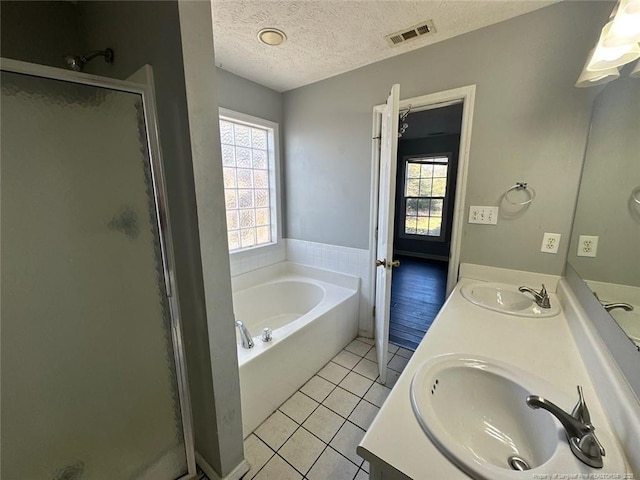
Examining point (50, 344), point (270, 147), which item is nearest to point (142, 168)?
point (50, 344)

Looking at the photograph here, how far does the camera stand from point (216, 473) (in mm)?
1258

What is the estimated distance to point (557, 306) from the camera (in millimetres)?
1326

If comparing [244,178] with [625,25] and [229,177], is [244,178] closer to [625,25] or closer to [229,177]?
[229,177]

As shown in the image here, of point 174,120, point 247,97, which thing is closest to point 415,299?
point 247,97

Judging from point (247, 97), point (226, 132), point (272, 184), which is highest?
point (247, 97)

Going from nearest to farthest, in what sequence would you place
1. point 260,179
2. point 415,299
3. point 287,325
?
point 287,325
point 260,179
point 415,299

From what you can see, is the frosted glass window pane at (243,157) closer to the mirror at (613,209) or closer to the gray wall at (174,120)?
the gray wall at (174,120)

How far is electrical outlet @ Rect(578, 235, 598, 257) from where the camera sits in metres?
1.17

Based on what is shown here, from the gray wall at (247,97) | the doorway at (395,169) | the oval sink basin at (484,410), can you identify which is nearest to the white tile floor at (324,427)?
the doorway at (395,169)

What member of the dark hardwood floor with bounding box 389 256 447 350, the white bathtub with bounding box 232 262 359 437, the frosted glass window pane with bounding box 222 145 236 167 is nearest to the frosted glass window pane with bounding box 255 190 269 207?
the frosted glass window pane with bounding box 222 145 236 167

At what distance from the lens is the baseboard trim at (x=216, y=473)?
1251mm

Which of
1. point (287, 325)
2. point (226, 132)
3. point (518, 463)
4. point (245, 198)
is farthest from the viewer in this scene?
point (245, 198)

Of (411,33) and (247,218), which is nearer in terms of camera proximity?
(411,33)

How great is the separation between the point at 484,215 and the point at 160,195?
187 centimetres
